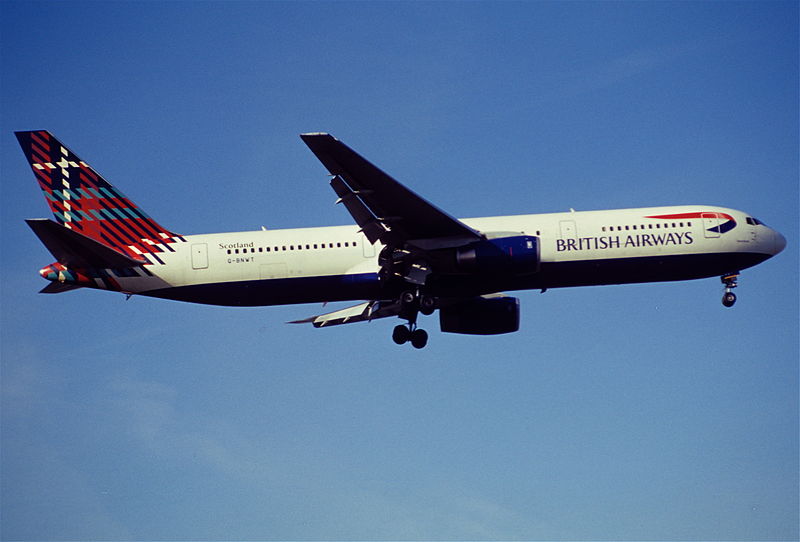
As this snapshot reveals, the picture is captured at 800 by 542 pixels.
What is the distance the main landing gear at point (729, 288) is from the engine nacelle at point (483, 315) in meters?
9.27

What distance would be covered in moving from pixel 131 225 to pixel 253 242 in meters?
5.52

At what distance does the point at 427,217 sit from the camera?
38.5m

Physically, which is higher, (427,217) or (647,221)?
(647,221)

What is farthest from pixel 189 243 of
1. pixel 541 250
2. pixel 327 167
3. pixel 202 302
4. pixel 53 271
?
pixel 541 250

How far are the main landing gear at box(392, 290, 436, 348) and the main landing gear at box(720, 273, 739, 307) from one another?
13.0 meters

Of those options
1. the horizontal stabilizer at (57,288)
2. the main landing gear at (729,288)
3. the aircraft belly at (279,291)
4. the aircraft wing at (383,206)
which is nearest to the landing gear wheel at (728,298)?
the main landing gear at (729,288)

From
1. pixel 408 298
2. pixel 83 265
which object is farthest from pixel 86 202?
pixel 408 298

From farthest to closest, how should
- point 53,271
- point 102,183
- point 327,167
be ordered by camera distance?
point 102,183, point 53,271, point 327,167

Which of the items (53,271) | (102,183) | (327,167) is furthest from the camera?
(102,183)

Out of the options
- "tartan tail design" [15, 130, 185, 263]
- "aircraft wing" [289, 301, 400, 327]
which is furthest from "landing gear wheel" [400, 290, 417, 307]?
"tartan tail design" [15, 130, 185, 263]

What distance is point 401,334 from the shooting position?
1732 inches

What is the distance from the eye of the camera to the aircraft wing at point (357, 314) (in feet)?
150

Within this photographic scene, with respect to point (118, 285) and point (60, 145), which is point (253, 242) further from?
point (60, 145)

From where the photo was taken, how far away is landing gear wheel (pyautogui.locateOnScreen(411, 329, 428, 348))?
44062 mm
